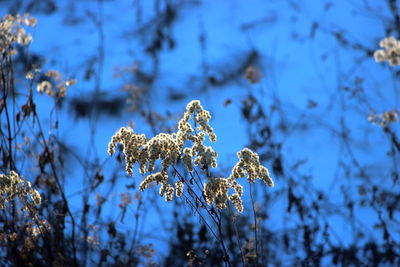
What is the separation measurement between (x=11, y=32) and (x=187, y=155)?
187 cm

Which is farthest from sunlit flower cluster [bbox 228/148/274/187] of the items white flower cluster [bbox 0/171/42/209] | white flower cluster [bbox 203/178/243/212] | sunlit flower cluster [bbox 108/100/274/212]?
white flower cluster [bbox 0/171/42/209]

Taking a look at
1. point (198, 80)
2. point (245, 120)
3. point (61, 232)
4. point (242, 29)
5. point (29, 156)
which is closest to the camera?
point (61, 232)

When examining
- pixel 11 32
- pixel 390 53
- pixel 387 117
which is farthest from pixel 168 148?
pixel 387 117

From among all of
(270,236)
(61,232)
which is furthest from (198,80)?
(61,232)

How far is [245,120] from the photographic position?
17.1 ft

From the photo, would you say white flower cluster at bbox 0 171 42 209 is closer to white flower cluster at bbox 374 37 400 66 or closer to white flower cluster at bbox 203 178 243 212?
white flower cluster at bbox 203 178 243 212

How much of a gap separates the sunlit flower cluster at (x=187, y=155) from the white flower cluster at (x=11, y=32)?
4.53 ft

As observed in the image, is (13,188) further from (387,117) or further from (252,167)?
(387,117)

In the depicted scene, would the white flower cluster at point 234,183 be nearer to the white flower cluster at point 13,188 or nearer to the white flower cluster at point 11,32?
the white flower cluster at point 13,188

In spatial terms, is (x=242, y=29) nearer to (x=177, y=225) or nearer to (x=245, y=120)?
(x=245, y=120)

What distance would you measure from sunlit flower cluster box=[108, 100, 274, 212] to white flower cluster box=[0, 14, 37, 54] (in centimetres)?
138

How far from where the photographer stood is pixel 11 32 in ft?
11.6

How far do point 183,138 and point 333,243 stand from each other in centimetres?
308

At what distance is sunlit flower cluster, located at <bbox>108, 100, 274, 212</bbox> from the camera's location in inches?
87.0
